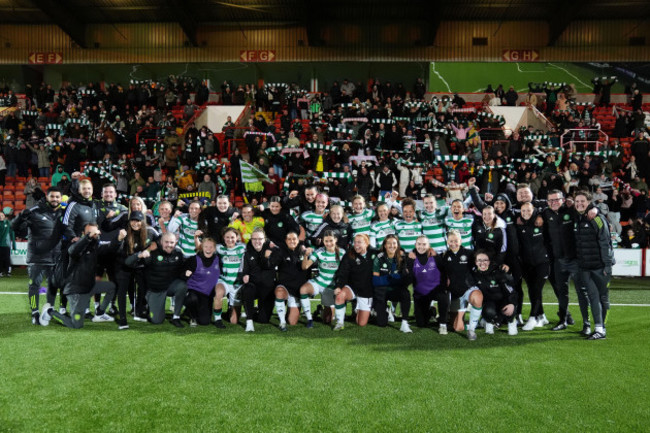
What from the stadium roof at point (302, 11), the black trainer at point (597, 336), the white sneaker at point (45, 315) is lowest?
the black trainer at point (597, 336)

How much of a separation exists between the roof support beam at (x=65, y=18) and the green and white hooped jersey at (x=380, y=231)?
23686mm

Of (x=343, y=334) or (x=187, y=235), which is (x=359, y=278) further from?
(x=187, y=235)

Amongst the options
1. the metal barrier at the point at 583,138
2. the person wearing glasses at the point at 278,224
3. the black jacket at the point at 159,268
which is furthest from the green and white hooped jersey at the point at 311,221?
the metal barrier at the point at 583,138

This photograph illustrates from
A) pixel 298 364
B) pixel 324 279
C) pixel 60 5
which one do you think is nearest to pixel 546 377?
pixel 298 364

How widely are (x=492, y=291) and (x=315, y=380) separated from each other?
3.44 m

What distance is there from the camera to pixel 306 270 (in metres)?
7.75

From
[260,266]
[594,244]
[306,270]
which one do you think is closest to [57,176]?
[260,266]

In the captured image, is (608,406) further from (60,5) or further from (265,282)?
(60,5)

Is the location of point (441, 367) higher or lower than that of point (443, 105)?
lower

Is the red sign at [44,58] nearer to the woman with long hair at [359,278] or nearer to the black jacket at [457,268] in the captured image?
the woman with long hair at [359,278]

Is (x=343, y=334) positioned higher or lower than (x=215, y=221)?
lower

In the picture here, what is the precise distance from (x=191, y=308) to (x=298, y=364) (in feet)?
8.85

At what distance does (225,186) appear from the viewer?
1609 centimetres

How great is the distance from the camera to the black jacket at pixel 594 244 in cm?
676
